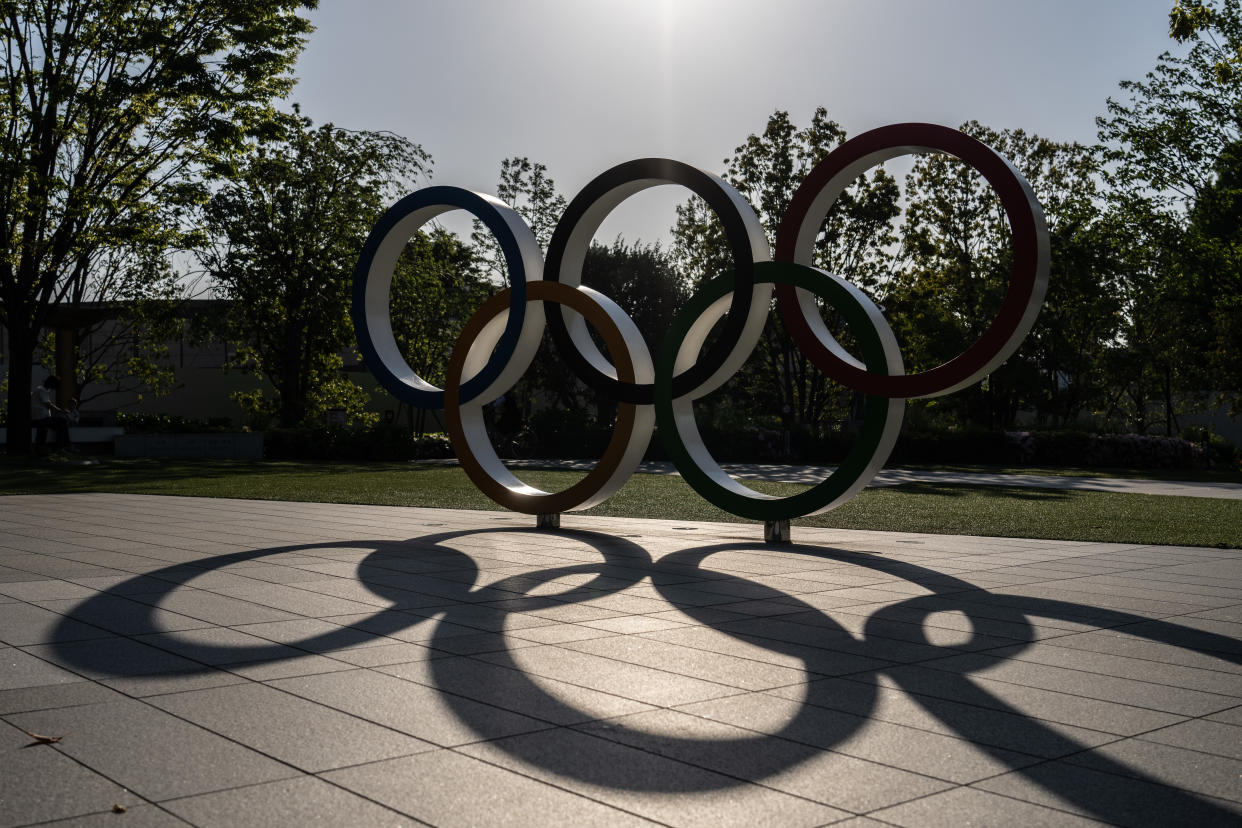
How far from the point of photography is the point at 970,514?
15914mm

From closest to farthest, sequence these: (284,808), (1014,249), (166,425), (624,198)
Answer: (284,808)
(1014,249)
(624,198)
(166,425)

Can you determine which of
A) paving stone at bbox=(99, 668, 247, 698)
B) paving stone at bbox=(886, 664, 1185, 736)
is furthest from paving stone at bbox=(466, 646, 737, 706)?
paving stone at bbox=(99, 668, 247, 698)

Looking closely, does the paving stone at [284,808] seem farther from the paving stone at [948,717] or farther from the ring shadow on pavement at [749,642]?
the paving stone at [948,717]

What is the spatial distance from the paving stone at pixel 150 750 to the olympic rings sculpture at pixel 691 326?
289 inches

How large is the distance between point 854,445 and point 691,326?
231cm

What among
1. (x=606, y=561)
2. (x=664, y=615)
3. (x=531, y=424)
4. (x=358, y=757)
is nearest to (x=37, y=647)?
(x=358, y=757)

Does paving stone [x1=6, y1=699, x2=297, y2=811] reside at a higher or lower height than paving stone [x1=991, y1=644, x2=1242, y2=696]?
lower

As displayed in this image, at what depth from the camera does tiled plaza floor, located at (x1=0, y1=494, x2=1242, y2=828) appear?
3855 millimetres

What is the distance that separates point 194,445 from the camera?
1249 inches

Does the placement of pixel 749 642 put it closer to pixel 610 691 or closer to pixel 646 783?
pixel 610 691

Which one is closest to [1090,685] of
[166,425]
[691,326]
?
[691,326]

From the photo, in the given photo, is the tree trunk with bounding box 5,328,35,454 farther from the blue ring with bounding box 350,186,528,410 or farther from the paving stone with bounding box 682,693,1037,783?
the paving stone with bounding box 682,693,1037,783

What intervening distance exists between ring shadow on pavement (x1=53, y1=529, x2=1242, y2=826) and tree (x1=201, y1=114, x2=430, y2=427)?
2784cm

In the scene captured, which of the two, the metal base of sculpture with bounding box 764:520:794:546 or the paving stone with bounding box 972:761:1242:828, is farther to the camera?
the metal base of sculpture with bounding box 764:520:794:546
